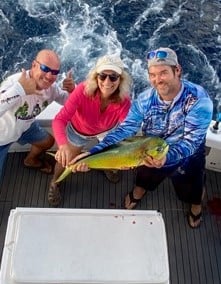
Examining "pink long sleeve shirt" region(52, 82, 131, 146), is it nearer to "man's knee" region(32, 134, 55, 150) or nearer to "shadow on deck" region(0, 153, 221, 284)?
"man's knee" region(32, 134, 55, 150)

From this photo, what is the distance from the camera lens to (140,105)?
2521mm

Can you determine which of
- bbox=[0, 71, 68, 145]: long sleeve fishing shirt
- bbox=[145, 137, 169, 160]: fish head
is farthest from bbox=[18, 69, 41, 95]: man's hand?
bbox=[145, 137, 169, 160]: fish head

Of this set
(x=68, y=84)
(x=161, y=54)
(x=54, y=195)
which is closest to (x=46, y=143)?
(x=54, y=195)

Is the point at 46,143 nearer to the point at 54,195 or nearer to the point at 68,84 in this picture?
the point at 54,195

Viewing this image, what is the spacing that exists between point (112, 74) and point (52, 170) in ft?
4.04

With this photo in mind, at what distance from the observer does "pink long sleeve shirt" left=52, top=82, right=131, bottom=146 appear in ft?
8.79

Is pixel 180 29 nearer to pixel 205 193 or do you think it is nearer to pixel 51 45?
pixel 51 45

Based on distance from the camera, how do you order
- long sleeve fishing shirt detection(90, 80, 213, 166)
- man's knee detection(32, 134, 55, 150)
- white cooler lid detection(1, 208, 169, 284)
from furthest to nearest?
man's knee detection(32, 134, 55, 150), long sleeve fishing shirt detection(90, 80, 213, 166), white cooler lid detection(1, 208, 169, 284)

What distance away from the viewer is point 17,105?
2.75 metres

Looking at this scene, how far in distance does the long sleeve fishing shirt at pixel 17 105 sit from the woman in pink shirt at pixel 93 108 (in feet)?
0.67

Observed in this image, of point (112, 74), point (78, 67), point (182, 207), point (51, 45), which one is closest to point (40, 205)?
point (182, 207)

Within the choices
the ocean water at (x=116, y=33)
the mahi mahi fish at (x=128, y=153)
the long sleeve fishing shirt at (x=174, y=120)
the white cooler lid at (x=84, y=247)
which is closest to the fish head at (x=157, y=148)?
the mahi mahi fish at (x=128, y=153)

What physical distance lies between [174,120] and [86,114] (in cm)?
60

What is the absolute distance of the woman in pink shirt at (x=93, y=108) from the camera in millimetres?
2530
